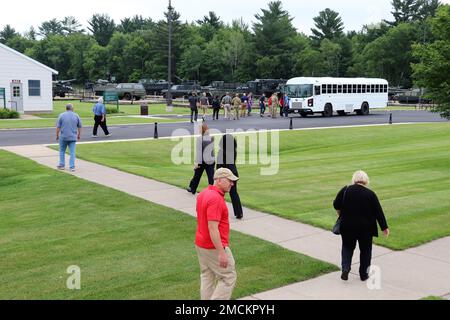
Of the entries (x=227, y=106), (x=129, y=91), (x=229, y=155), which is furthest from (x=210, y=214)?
(x=129, y=91)

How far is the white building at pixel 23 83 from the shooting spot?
37812 millimetres

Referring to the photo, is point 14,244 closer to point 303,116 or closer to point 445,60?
point 445,60

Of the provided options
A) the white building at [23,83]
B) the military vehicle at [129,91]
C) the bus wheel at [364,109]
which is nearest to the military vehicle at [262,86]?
the military vehicle at [129,91]

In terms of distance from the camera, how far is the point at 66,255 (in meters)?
8.23

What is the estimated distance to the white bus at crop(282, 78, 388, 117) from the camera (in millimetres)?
38156

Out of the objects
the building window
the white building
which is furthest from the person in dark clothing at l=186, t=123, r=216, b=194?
the building window

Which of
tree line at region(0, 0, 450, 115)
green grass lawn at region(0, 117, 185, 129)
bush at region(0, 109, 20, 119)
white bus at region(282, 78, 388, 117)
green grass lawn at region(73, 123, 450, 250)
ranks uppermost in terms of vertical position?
tree line at region(0, 0, 450, 115)

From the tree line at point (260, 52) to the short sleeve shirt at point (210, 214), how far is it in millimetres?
68130

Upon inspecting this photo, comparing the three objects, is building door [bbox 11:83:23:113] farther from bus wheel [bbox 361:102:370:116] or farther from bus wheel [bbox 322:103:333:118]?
bus wheel [bbox 361:102:370:116]

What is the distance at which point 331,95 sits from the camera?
1548 inches

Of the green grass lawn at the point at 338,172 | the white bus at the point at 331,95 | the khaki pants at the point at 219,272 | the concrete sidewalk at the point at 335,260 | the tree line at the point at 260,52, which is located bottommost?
the concrete sidewalk at the point at 335,260

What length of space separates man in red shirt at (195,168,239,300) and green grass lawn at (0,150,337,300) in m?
0.90

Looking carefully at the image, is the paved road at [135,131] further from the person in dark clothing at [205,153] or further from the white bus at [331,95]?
the person in dark clothing at [205,153]
